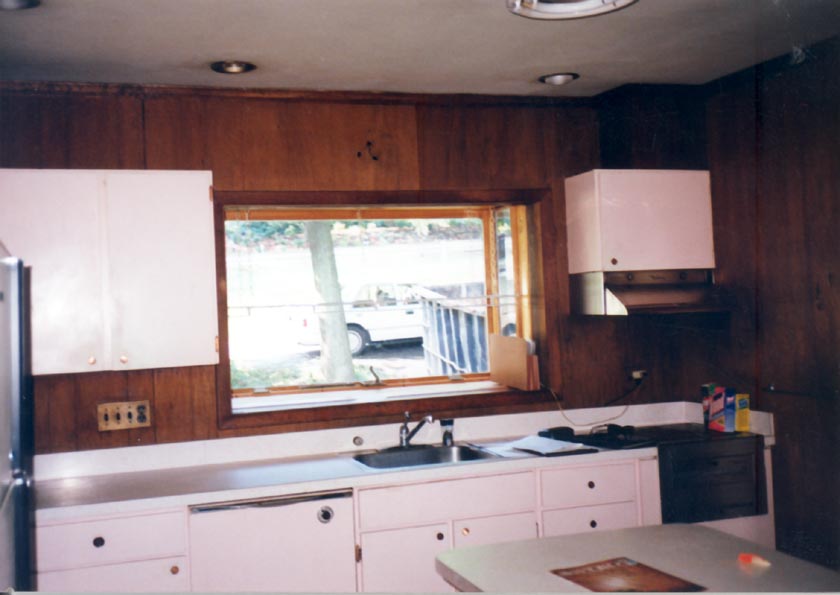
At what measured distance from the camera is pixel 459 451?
3.63m

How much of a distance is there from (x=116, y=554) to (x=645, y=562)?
1.88m

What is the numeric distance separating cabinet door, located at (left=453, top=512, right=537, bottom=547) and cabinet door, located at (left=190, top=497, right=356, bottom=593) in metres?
0.46

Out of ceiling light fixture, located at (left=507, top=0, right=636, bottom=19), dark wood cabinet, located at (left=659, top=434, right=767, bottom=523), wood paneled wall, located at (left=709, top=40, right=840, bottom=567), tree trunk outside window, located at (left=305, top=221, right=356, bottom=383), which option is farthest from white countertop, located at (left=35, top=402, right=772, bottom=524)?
ceiling light fixture, located at (left=507, top=0, right=636, bottom=19)

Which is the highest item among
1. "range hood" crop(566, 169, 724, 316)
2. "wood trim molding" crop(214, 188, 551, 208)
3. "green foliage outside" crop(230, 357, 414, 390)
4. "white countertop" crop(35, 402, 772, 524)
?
"wood trim molding" crop(214, 188, 551, 208)

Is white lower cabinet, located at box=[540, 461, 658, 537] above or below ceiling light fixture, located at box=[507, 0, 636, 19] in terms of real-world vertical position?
below

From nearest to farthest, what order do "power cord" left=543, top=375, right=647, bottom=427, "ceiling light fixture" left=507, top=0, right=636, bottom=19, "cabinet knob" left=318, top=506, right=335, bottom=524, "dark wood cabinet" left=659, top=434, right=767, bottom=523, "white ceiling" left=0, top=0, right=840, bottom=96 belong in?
"ceiling light fixture" left=507, top=0, right=636, bottom=19 → "white ceiling" left=0, top=0, right=840, bottom=96 → "cabinet knob" left=318, top=506, right=335, bottom=524 → "dark wood cabinet" left=659, top=434, right=767, bottom=523 → "power cord" left=543, top=375, right=647, bottom=427

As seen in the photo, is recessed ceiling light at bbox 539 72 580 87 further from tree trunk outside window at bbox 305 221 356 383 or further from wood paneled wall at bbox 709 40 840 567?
tree trunk outside window at bbox 305 221 356 383

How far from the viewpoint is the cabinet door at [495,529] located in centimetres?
320

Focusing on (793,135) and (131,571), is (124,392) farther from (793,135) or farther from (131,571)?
(793,135)

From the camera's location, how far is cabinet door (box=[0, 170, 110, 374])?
116 inches

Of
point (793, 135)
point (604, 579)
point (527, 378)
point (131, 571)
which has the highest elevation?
point (793, 135)

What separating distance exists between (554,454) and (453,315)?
1004mm

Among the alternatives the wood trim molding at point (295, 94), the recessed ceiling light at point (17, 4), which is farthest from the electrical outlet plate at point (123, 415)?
the recessed ceiling light at point (17, 4)

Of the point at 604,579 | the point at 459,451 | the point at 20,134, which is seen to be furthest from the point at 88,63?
the point at 604,579
